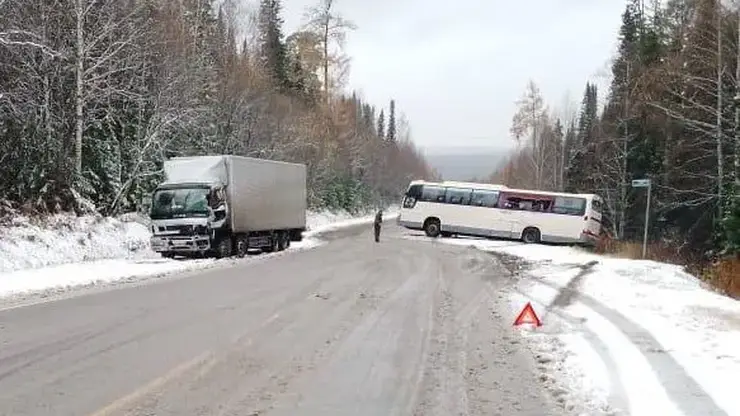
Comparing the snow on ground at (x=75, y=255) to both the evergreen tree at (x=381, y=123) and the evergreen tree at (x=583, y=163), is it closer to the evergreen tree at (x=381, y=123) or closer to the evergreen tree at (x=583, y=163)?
the evergreen tree at (x=583, y=163)

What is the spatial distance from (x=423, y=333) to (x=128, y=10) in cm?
2631

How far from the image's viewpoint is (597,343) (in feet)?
32.7

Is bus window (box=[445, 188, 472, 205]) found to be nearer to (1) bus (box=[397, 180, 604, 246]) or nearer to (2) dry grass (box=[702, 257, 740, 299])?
(1) bus (box=[397, 180, 604, 246])

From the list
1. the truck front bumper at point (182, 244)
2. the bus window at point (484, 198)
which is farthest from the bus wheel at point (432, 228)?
the truck front bumper at point (182, 244)

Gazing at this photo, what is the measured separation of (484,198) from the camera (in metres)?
42.5

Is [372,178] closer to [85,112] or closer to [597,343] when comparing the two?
[85,112]

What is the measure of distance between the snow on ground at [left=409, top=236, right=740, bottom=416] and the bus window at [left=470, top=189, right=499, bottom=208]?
24.0 m

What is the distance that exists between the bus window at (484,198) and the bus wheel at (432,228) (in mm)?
2564

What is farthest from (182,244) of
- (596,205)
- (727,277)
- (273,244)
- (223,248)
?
(596,205)

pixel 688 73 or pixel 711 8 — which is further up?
pixel 711 8

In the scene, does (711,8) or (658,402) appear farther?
(711,8)

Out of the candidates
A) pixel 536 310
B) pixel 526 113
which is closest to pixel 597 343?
pixel 536 310

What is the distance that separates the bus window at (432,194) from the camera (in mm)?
43991

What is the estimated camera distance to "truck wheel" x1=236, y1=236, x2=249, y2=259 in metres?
27.1
